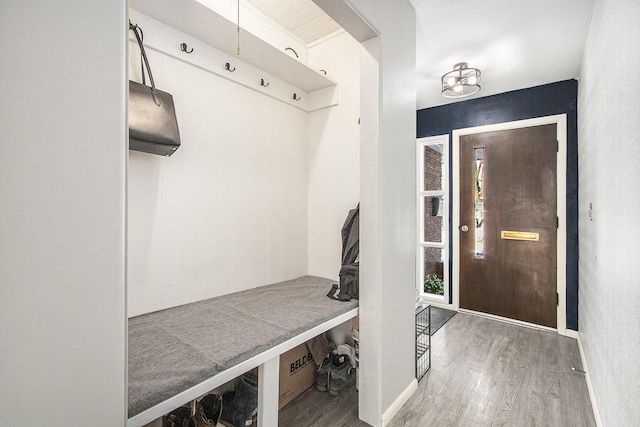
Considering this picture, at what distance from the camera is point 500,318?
3.30 metres

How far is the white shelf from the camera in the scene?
4.92 feet

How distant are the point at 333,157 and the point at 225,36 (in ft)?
3.54

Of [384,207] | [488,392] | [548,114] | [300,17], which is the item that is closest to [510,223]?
[548,114]

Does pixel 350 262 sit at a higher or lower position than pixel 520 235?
lower

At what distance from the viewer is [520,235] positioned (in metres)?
3.18

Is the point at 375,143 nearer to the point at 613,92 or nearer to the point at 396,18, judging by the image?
the point at 396,18

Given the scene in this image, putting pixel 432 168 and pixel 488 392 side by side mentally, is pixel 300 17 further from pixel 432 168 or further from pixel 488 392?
pixel 488 392

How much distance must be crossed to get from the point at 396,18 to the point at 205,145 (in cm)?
135

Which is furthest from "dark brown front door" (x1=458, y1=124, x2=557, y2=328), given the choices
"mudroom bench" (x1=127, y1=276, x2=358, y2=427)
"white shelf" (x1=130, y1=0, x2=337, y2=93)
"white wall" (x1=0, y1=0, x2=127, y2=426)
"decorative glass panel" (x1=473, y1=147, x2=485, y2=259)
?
"white wall" (x1=0, y1=0, x2=127, y2=426)

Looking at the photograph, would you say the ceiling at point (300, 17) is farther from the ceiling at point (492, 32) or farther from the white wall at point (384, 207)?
the white wall at point (384, 207)

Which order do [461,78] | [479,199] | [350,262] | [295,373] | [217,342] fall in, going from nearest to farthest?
[217,342], [295,373], [350,262], [461,78], [479,199]

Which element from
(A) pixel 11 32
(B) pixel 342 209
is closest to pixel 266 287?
(B) pixel 342 209

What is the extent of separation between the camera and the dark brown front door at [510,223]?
305cm

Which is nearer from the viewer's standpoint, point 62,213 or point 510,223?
point 62,213
